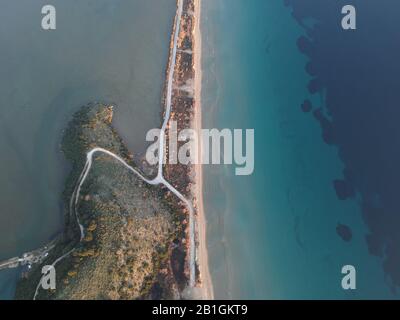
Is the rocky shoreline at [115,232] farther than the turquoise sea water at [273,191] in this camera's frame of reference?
No

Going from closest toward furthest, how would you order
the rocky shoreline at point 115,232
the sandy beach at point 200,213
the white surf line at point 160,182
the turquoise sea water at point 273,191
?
the rocky shoreline at point 115,232 < the white surf line at point 160,182 < the sandy beach at point 200,213 < the turquoise sea water at point 273,191

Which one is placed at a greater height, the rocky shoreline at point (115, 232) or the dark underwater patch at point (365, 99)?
the dark underwater patch at point (365, 99)

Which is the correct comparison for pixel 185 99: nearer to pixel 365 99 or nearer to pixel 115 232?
pixel 115 232

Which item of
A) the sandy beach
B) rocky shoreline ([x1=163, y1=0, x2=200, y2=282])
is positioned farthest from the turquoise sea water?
rocky shoreline ([x1=163, y1=0, x2=200, y2=282])

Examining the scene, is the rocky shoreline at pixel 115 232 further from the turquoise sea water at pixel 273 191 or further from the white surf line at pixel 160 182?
the turquoise sea water at pixel 273 191

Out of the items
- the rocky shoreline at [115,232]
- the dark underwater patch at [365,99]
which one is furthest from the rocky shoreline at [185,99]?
the dark underwater patch at [365,99]

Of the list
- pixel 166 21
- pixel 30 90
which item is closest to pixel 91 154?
pixel 30 90

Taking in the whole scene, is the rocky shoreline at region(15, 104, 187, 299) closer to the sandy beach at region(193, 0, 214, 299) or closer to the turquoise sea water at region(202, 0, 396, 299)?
the sandy beach at region(193, 0, 214, 299)

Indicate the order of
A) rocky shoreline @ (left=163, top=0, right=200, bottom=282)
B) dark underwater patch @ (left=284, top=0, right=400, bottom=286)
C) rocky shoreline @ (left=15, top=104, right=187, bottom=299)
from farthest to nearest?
dark underwater patch @ (left=284, top=0, right=400, bottom=286), rocky shoreline @ (left=163, top=0, right=200, bottom=282), rocky shoreline @ (left=15, top=104, right=187, bottom=299)
